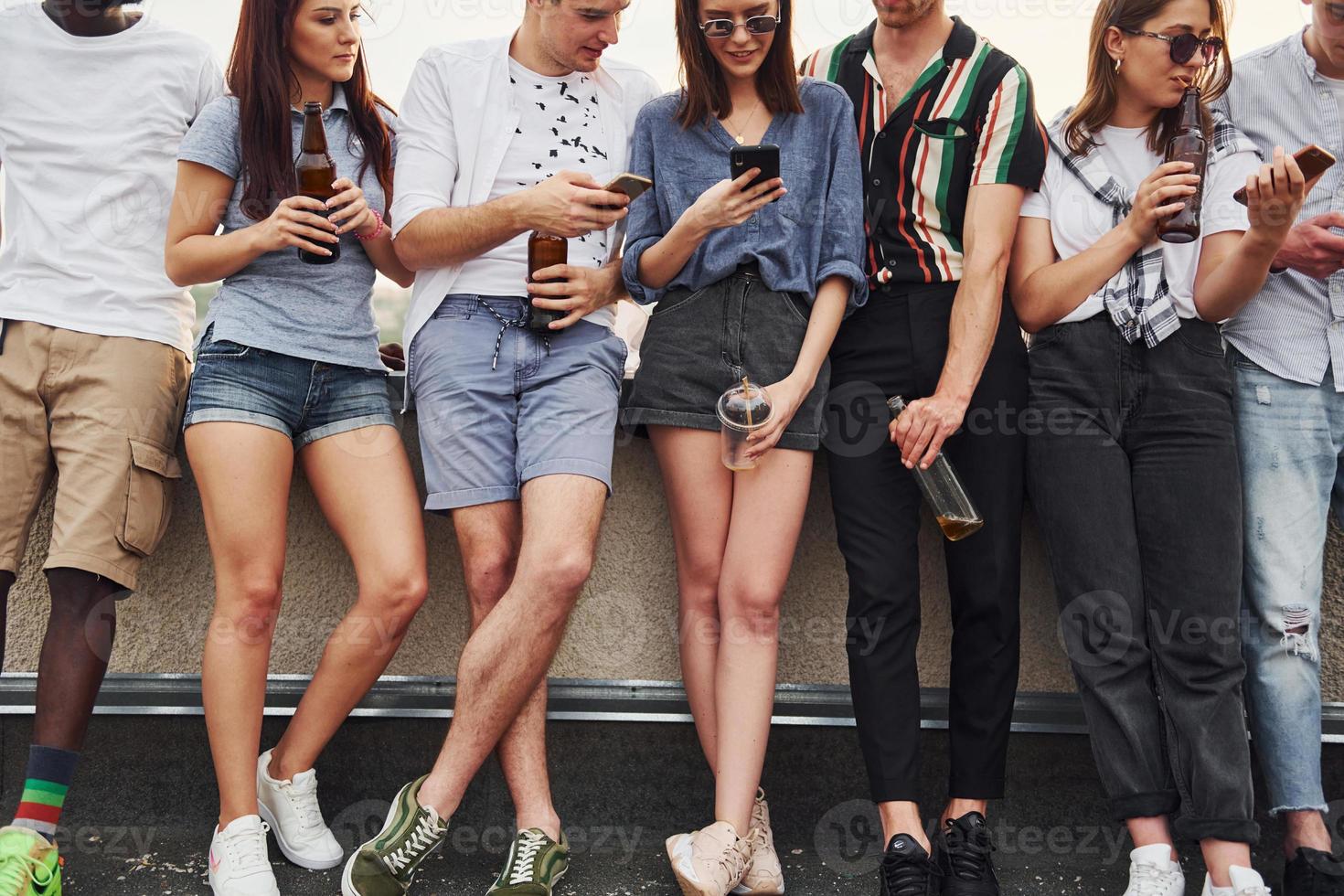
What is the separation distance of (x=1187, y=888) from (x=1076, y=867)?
0.84 feet

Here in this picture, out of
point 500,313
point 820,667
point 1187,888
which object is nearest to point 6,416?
point 500,313

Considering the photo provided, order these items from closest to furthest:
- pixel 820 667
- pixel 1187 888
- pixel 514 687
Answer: pixel 514 687 < pixel 1187 888 < pixel 820 667

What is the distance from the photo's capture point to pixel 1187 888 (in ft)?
9.85

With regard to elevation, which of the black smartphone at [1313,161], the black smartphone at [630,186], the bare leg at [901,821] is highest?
the black smartphone at [1313,161]

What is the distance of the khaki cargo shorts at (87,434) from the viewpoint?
2.95 metres

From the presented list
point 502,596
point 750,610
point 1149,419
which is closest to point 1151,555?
point 1149,419

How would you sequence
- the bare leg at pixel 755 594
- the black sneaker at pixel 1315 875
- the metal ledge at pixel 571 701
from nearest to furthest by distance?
the black sneaker at pixel 1315 875 < the bare leg at pixel 755 594 < the metal ledge at pixel 571 701

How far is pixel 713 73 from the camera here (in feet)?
9.73

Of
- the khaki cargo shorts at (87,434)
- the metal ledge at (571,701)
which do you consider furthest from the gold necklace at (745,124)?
the khaki cargo shorts at (87,434)

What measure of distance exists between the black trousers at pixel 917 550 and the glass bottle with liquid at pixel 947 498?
5 centimetres

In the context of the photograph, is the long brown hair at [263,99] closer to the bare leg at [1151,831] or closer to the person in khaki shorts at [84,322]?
the person in khaki shorts at [84,322]

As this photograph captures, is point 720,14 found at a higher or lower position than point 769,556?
higher

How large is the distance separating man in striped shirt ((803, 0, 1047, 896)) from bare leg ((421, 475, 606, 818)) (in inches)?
26.0

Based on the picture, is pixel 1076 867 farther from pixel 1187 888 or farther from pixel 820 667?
pixel 820 667
